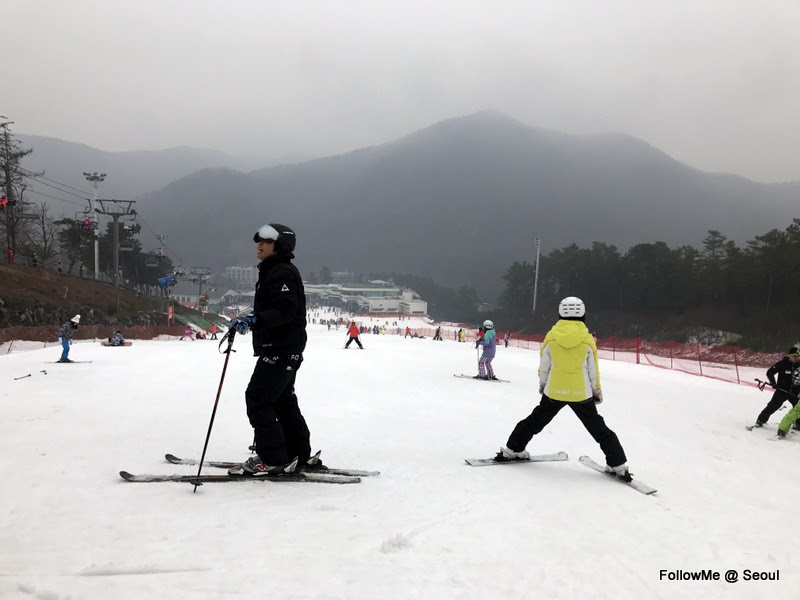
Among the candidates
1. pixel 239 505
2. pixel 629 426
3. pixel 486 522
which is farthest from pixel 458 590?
pixel 629 426

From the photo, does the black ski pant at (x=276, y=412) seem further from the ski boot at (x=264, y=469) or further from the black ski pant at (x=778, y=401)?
the black ski pant at (x=778, y=401)

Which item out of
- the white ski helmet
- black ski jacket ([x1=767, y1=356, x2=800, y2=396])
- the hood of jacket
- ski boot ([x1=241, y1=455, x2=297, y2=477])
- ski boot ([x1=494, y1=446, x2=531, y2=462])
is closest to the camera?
ski boot ([x1=241, y1=455, x2=297, y2=477])

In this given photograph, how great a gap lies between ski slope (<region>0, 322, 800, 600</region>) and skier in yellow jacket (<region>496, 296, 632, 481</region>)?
1.28 feet

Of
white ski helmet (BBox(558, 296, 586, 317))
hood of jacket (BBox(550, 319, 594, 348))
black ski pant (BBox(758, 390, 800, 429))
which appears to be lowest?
black ski pant (BBox(758, 390, 800, 429))

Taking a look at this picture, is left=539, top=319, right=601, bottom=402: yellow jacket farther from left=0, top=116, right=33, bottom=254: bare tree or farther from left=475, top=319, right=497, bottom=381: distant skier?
left=0, top=116, right=33, bottom=254: bare tree

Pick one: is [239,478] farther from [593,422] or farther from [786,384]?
[786,384]

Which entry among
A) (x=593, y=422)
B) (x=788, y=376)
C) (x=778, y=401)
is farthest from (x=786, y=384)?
(x=593, y=422)

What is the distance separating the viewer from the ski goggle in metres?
4.21

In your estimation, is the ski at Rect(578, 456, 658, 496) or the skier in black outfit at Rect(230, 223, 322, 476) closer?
the skier in black outfit at Rect(230, 223, 322, 476)

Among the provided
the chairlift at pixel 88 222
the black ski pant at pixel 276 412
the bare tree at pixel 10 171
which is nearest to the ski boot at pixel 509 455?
the black ski pant at pixel 276 412

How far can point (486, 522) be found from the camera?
138 inches

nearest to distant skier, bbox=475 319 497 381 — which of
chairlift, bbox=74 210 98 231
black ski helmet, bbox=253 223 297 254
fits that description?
black ski helmet, bbox=253 223 297 254

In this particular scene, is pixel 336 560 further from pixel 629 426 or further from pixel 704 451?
pixel 629 426

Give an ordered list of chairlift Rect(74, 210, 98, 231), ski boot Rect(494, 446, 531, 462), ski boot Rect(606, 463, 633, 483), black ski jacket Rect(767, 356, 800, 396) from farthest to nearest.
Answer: chairlift Rect(74, 210, 98, 231) → black ski jacket Rect(767, 356, 800, 396) → ski boot Rect(494, 446, 531, 462) → ski boot Rect(606, 463, 633, 483)
